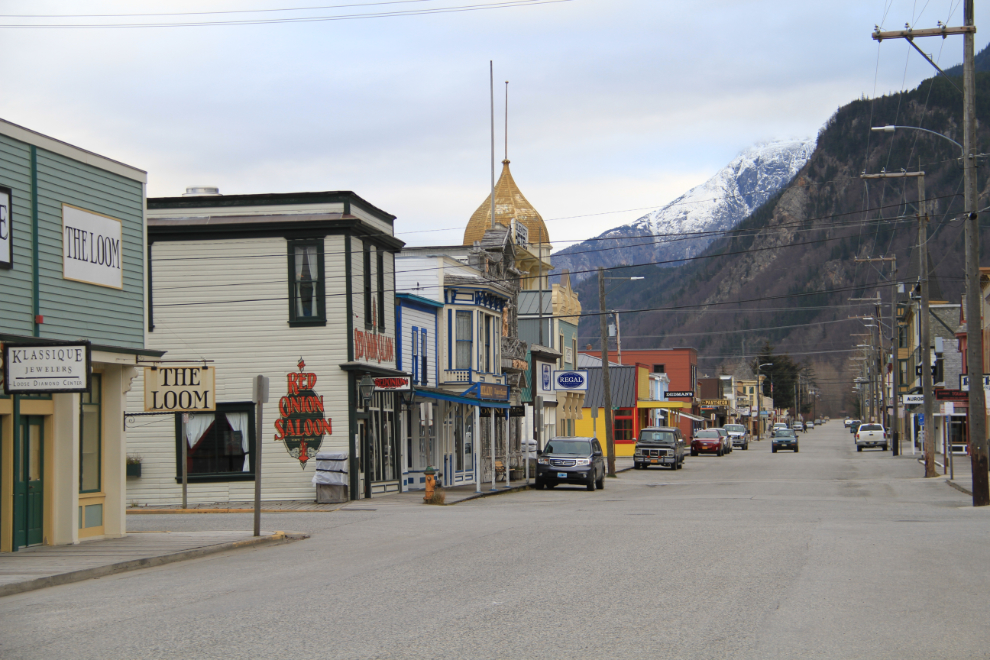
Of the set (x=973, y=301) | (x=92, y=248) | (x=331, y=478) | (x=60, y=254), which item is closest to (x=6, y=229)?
(x=60, y=254)

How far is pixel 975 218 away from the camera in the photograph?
2541 centimetres

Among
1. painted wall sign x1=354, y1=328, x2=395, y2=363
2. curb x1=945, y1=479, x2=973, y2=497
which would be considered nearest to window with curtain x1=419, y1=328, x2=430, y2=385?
painted wall sign x1=354, y1=328, x2=395, y2=363

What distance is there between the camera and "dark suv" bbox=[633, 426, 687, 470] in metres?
51.8

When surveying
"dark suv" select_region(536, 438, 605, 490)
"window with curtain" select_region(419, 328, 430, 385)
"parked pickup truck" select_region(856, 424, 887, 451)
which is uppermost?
"window with curtain" select_region(419, 328, 430, 385)

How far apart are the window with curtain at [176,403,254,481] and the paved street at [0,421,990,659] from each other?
26.0 feet

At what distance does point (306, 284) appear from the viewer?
97.3ft

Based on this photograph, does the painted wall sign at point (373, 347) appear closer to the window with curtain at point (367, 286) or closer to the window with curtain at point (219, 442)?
the window with curtain at point (367, 286)

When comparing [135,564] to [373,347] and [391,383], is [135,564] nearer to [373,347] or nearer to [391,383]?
[391,383]

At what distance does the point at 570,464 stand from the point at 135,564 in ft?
67.3

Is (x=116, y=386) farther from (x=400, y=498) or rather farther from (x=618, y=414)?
(x=618, y=414)

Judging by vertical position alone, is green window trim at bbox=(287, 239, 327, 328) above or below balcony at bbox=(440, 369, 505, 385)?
above

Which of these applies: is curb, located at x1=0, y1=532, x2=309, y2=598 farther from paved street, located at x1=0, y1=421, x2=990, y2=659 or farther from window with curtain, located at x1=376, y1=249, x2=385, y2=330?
window with curtain, located at x1=376, y1=249, x2=385, y2=330

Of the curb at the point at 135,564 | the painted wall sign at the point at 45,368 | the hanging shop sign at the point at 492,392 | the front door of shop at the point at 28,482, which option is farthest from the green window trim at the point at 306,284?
the painted wall sign at the point at 45,368

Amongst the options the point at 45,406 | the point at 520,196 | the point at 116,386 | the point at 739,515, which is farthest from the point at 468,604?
the point at 520,196
